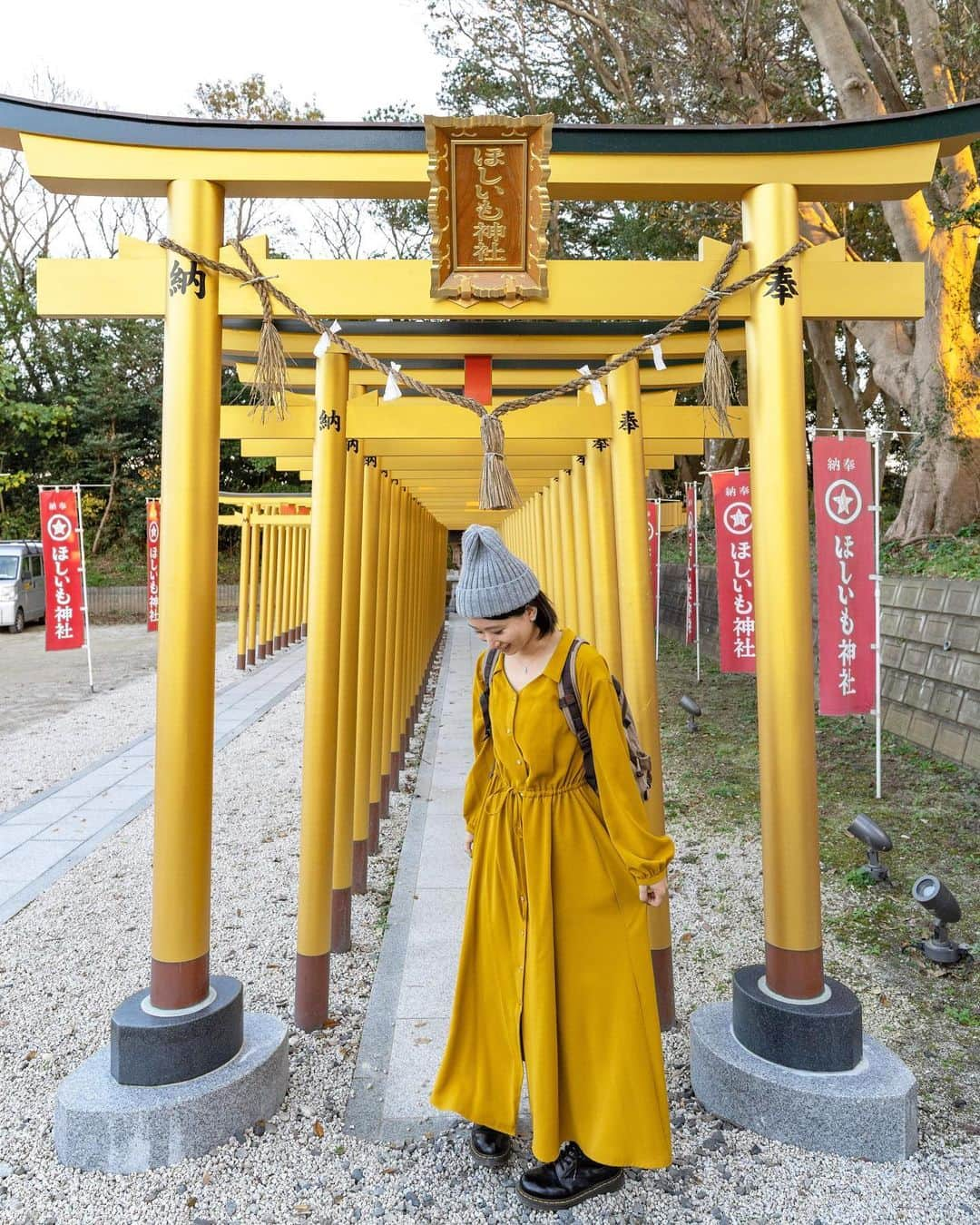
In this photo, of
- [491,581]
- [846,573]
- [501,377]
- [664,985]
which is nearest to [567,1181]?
[664,985]

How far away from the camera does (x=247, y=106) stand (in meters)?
19.2

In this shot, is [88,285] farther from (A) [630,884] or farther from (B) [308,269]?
(A) [630,884]

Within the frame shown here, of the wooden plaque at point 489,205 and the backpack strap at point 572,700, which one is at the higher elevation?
the wooden plaque at point 489,205

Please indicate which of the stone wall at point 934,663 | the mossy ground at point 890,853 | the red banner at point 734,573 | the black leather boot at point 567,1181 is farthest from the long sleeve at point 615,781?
the red banner at point 734,573

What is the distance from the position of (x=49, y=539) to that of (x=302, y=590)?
7286mm

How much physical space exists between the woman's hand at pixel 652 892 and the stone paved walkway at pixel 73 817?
3.98m

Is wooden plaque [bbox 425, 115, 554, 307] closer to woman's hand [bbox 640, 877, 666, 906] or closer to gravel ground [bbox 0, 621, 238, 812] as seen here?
woman's hand [bbox 640, 877, 666, 906]

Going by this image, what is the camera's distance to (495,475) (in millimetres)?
2598

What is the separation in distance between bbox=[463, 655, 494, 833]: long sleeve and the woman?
0.41 ft

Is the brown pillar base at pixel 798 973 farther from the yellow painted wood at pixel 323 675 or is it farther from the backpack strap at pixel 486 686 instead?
the yellow painted wood at pixel 323 675

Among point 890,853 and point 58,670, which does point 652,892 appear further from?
point 58,670

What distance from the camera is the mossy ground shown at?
10.4 feet

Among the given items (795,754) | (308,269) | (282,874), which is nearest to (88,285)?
(308,269)

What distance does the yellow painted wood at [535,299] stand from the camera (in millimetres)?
2646
